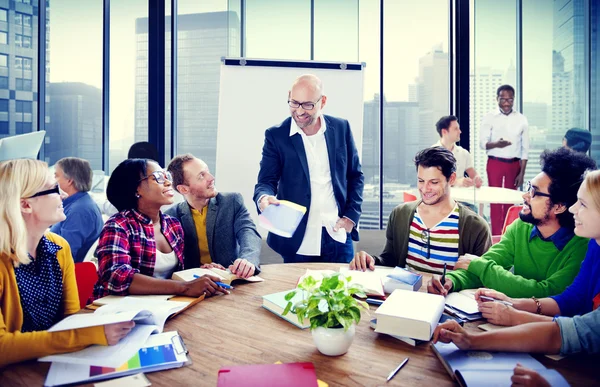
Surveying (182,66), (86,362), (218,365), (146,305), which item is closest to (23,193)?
(146,305)

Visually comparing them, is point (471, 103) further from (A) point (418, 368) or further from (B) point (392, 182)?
(A) point (418, 368)

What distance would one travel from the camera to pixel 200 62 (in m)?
6.99

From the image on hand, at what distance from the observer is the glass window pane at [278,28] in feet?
21.6

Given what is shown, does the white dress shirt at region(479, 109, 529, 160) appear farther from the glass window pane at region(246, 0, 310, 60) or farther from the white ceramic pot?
the white ceramic pot

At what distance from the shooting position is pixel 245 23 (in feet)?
21.7

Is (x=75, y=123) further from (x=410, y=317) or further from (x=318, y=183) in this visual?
(x=410, y=317)

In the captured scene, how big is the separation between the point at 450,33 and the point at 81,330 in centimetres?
535

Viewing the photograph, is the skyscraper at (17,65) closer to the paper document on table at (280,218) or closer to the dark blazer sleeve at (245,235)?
the dark blazer sleeve at (245,235)

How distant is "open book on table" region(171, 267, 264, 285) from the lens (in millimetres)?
1874

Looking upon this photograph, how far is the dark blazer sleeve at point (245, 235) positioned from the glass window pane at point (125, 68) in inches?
147

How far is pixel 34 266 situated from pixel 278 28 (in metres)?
5.67

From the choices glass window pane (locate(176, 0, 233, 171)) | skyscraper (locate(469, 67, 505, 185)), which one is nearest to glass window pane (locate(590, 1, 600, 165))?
skyscraper (locate(469, 67, 505, 185))

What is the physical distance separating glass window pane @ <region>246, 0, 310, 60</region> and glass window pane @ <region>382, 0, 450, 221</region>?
3.84 feet

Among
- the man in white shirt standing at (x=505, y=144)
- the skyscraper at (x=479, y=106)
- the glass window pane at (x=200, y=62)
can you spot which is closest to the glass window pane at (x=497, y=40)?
the skyscraper at (x=479, y=106)
